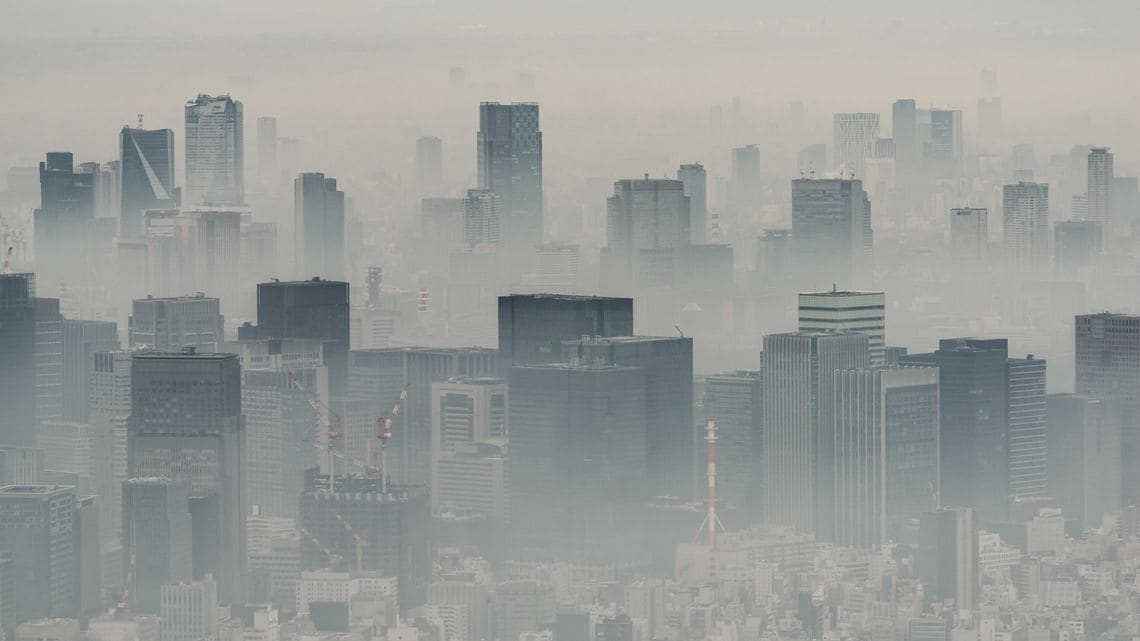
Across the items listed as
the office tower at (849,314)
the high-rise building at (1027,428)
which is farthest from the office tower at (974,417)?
the office tower at (849,314)

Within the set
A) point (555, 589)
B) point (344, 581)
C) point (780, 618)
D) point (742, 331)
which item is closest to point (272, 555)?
point (344, 581)

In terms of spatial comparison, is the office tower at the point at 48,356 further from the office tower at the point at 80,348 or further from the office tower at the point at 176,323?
the office tower at the point at 176,323

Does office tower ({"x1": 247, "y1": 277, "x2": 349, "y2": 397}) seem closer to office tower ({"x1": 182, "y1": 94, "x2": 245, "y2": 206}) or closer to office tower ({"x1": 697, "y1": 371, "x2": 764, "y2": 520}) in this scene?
office tower ({"x1": 182, "y1": 94, "x2": 245, "y2": 206})

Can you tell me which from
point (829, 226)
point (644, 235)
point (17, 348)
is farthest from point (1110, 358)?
point (17, 348)

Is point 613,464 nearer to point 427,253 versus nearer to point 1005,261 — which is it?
point 427,253

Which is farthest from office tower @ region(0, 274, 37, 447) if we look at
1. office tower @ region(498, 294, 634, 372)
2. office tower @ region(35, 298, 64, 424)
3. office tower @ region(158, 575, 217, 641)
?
office tower @ region(158, 575, 217, 641)

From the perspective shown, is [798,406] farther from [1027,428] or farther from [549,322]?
[549,322]
